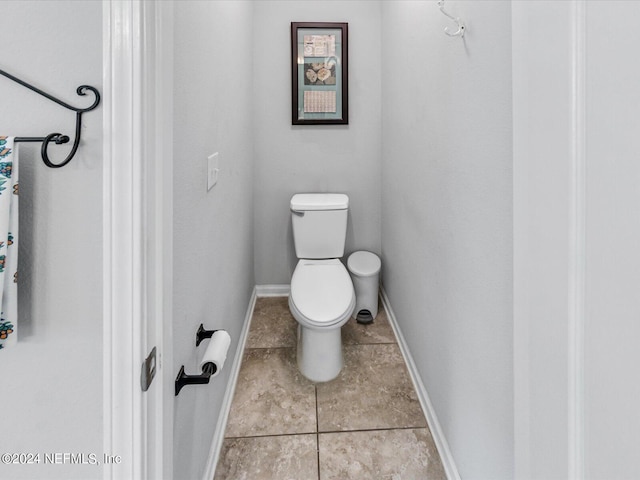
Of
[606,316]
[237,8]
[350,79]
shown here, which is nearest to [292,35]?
[350,79]

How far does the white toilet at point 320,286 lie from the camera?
196 cm

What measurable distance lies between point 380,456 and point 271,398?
55 cm

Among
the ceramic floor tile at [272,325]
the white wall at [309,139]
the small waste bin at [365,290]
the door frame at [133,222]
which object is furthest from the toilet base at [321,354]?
the door frame at [133,222]

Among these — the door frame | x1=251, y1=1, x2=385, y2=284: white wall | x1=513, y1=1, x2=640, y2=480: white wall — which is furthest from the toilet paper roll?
x1=251, y1=1, x2=385, y2=284: white wall

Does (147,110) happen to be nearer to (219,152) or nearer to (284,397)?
(219,152)

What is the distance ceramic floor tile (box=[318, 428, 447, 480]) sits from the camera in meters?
1.47

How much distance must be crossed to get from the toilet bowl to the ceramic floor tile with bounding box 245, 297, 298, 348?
225 mm

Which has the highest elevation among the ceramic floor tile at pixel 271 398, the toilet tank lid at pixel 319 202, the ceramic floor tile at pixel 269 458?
the toilet tank lid at pixel 319 202

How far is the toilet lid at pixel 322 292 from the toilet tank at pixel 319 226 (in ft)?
0.54

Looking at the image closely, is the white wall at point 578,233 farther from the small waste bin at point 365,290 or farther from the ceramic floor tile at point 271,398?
the small waste bin at point 365,290

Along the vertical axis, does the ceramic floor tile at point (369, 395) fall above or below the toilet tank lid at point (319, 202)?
below

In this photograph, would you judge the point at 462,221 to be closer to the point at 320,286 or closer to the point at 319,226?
the point at 320,286

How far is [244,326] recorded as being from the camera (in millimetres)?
2373

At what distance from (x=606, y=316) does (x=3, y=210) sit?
87cm
